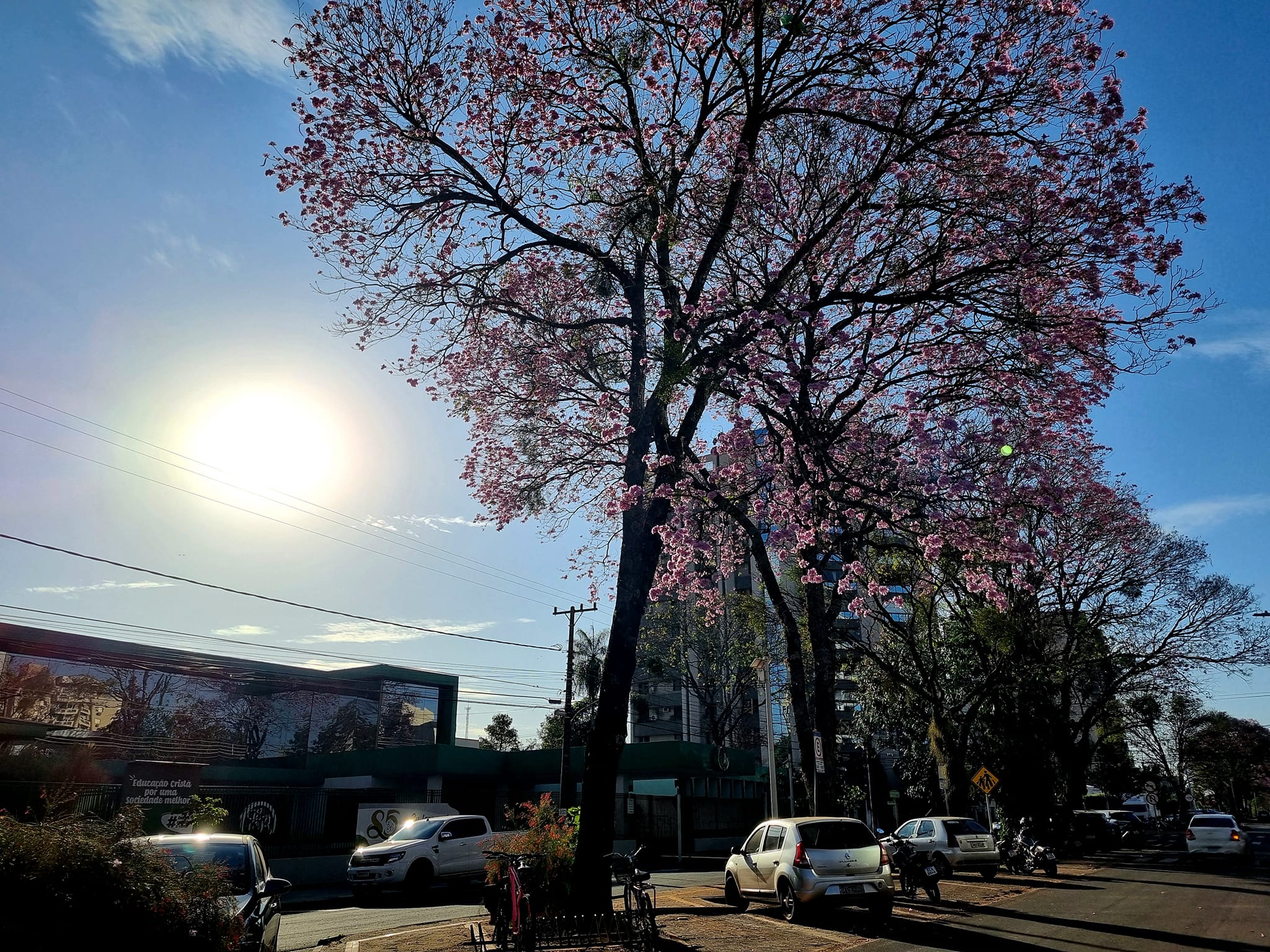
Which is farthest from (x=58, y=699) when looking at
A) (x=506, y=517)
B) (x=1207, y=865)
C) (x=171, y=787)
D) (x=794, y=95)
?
(x=1207, y=865)

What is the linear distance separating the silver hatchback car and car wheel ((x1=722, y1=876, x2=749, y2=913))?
66 centimetres

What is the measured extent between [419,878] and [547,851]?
8.40 metres

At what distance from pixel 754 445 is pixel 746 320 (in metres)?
3.68

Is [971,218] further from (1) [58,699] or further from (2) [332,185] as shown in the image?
(1) [58,699]

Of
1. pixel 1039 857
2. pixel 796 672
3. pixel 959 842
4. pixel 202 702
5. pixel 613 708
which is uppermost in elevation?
pixel 202 702

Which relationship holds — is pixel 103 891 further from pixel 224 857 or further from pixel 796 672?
pixel 796 672

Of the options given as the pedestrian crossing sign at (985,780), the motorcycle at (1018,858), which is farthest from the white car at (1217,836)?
the pedestrian crossing sign at (985,780)

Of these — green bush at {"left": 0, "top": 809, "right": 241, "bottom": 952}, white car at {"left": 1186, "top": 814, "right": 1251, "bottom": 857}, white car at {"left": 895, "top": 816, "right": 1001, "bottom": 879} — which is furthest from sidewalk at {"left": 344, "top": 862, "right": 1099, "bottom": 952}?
white car at {"left": 1186, "top": 814, "right": 1251, "bottom": 857}

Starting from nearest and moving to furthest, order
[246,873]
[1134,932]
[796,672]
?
[246,873]
[1134,932]
[796,672]

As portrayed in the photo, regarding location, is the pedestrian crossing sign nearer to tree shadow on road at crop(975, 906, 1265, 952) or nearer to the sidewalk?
the sidewalk

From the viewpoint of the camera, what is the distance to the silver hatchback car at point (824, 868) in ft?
39.5

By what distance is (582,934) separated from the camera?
32.2 ft

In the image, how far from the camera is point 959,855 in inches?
810

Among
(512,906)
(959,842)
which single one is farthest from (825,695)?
(512,906)
